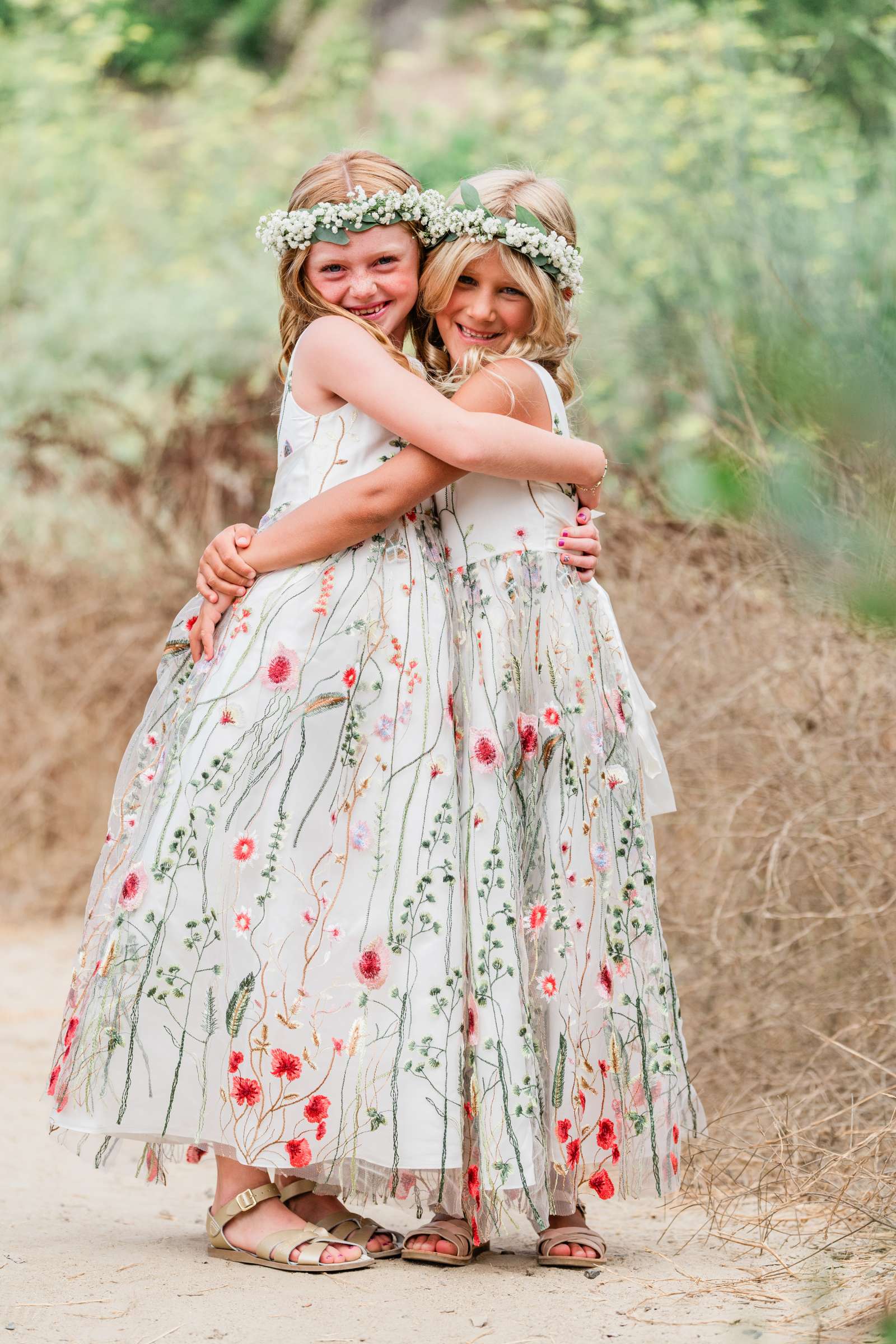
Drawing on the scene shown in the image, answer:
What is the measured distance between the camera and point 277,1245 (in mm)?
2076

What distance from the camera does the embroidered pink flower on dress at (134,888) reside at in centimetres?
208

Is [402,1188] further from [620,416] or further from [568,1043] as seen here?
[620,416]

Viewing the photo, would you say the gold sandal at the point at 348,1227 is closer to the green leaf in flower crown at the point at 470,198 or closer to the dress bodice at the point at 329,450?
the dress bodice at the point at 329,450

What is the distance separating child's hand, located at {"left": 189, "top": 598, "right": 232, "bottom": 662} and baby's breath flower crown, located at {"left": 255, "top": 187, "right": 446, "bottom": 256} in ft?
1.88

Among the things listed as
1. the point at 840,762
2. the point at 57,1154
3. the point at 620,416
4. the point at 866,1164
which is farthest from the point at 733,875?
the point at 620,416

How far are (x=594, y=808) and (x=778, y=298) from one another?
204cm

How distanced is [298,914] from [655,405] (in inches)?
161

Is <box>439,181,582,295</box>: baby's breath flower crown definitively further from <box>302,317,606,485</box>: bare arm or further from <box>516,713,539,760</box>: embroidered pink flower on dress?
<box>516,713,539,760</box>: embroidered pink flower on dress

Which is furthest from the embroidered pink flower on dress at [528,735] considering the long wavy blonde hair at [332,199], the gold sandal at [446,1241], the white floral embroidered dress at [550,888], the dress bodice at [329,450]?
the gold sandal at [446,1241]

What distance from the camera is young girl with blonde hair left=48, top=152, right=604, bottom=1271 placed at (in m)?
2.01

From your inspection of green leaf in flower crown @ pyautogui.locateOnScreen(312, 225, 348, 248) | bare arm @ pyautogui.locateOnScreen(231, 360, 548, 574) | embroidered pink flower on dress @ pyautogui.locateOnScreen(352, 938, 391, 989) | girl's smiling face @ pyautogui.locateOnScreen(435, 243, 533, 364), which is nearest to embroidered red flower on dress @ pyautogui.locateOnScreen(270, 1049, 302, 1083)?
embroidered pink flower on dress @ pyautogui.locateOnScreen(352, 938, 391, 989)

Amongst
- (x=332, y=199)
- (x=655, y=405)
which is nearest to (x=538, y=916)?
(x=332, y=199)

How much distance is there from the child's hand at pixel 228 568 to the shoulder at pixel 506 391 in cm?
39

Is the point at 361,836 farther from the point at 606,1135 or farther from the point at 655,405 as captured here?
the point at 655,405
